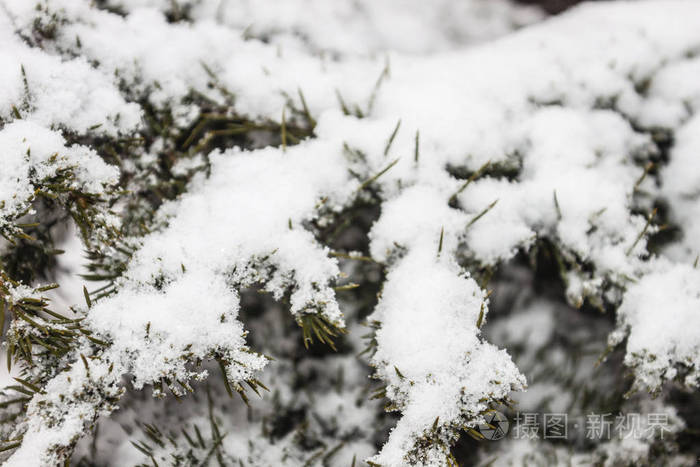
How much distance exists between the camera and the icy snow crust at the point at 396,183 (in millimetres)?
694

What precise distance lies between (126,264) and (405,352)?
0.51 meters

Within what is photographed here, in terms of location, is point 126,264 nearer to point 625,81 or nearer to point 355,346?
point 355,346

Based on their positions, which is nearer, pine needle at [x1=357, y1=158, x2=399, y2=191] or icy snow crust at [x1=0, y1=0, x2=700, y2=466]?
icy snow crust at [x1=0, y1=0, x2=700, y2=466]

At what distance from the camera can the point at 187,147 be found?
3.14 feet

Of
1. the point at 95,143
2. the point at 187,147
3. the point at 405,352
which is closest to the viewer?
the point at 405,352

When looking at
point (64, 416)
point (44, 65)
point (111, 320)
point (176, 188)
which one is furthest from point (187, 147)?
point (64, 416)

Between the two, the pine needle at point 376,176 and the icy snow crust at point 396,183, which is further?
the pine needle at point 376,176

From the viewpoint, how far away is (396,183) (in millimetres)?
903

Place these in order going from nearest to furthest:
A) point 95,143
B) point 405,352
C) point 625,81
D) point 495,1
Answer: point 405,352, point 95,143, point 625,81, point 495,1

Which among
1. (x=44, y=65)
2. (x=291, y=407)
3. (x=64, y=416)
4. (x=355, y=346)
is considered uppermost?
(x=44, y=65)

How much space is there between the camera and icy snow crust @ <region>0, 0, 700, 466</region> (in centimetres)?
69

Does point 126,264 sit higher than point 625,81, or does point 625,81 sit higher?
point 625,81

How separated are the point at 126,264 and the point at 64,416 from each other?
25cm

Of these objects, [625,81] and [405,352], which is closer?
[405,352]
